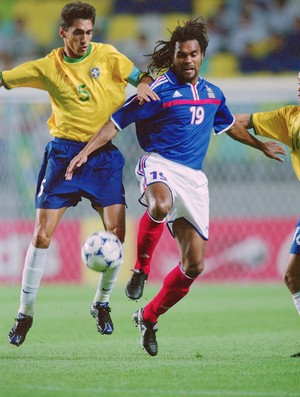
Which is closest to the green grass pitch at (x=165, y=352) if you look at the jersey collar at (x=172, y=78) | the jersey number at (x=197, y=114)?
the jersey number at (x=197, y=114)

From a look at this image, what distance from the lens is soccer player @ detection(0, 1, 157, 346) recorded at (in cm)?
669

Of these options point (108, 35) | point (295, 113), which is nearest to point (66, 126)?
point (295, 113)

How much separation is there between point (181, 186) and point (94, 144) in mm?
687

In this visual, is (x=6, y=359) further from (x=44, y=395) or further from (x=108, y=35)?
(x=108, y=35)

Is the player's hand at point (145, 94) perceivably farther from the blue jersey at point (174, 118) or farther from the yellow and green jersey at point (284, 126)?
the yellow and green jersey at point (284, 126)

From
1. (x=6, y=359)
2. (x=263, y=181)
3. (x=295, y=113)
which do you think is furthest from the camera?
(x=263, y=181)

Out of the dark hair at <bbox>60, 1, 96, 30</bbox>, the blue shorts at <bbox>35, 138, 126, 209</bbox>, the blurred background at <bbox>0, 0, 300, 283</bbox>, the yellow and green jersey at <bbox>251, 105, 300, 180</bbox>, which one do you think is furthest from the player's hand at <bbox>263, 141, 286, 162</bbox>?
the blurred background at <bbox>0, 0, 300, 283</bbox>

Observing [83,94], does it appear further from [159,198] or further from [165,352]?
[165,352]

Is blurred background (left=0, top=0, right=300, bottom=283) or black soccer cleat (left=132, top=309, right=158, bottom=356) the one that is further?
blurred background (left=0, top=0, right=300, bottom=283)

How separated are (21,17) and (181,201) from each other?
42.6 ft

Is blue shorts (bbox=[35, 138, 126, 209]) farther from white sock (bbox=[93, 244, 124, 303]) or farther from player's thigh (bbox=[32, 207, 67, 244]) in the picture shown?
white sock (bbox=[93, 244, 124, 303])

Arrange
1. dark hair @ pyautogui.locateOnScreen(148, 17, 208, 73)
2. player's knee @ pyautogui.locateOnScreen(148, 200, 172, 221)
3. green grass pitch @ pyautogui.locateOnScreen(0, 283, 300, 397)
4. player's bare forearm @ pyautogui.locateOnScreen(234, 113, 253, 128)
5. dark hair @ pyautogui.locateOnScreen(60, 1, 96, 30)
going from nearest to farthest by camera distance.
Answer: green grass pitch @ pyautogui.locateOnScreen(0, 283, 300, 397) < player's knee @ pyautogui.locateOnScreen(148, 200, 172, 221) < dark hair @ pyautogui.locateOnScreen(148, 17, 208, 73) < dark hair @ pyautogui.locateOnScreen(60, 1, 96, 30) < player's bare forearm @ pyautogui.locateOnScreen(234, 113, 253, 128)

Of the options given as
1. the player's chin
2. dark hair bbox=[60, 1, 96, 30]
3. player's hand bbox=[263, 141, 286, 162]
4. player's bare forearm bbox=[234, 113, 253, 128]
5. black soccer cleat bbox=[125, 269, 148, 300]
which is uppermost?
dark hair bbox=[60, 1, 96, 30]

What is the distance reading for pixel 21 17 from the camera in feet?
60.5
